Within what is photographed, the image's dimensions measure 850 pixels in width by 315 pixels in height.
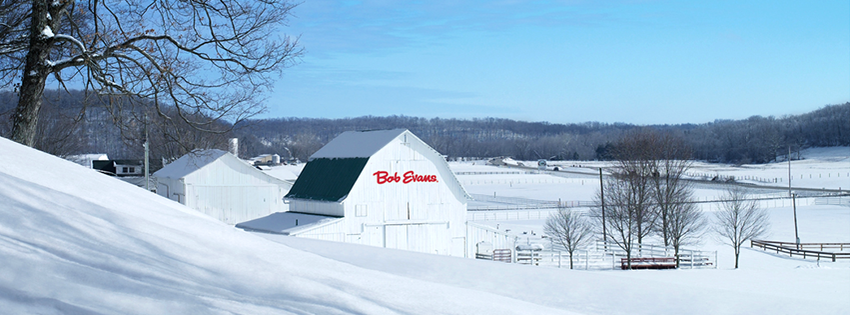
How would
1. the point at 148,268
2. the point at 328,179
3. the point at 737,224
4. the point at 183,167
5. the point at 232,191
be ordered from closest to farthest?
the point at 148,268, the point at 328,179, the point at 737,224, the point at 232,191, the point at 183,167

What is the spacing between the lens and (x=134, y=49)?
11.9 m

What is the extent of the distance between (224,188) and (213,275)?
34062mm

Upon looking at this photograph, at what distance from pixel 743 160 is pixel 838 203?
10619 cm

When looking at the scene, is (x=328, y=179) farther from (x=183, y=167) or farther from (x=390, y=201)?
(x=183, y=167)

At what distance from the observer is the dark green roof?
101 feet

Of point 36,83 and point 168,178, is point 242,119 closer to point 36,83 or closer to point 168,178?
point 36,83

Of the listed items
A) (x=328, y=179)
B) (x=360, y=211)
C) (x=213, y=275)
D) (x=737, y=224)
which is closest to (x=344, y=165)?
(x=328, y=179)

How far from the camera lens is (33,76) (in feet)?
37.1

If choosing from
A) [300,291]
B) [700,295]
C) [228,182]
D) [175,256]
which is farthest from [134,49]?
[228,182]

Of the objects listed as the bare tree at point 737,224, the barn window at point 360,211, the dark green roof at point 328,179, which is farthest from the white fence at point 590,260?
the dark green roof at point 328,179

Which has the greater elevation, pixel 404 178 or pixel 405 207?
pixel 404 178

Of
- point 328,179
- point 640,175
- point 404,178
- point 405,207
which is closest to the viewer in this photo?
point 405,207

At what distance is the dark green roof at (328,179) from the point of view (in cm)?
3086

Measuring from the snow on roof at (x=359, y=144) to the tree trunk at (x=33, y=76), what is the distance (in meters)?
19.4
